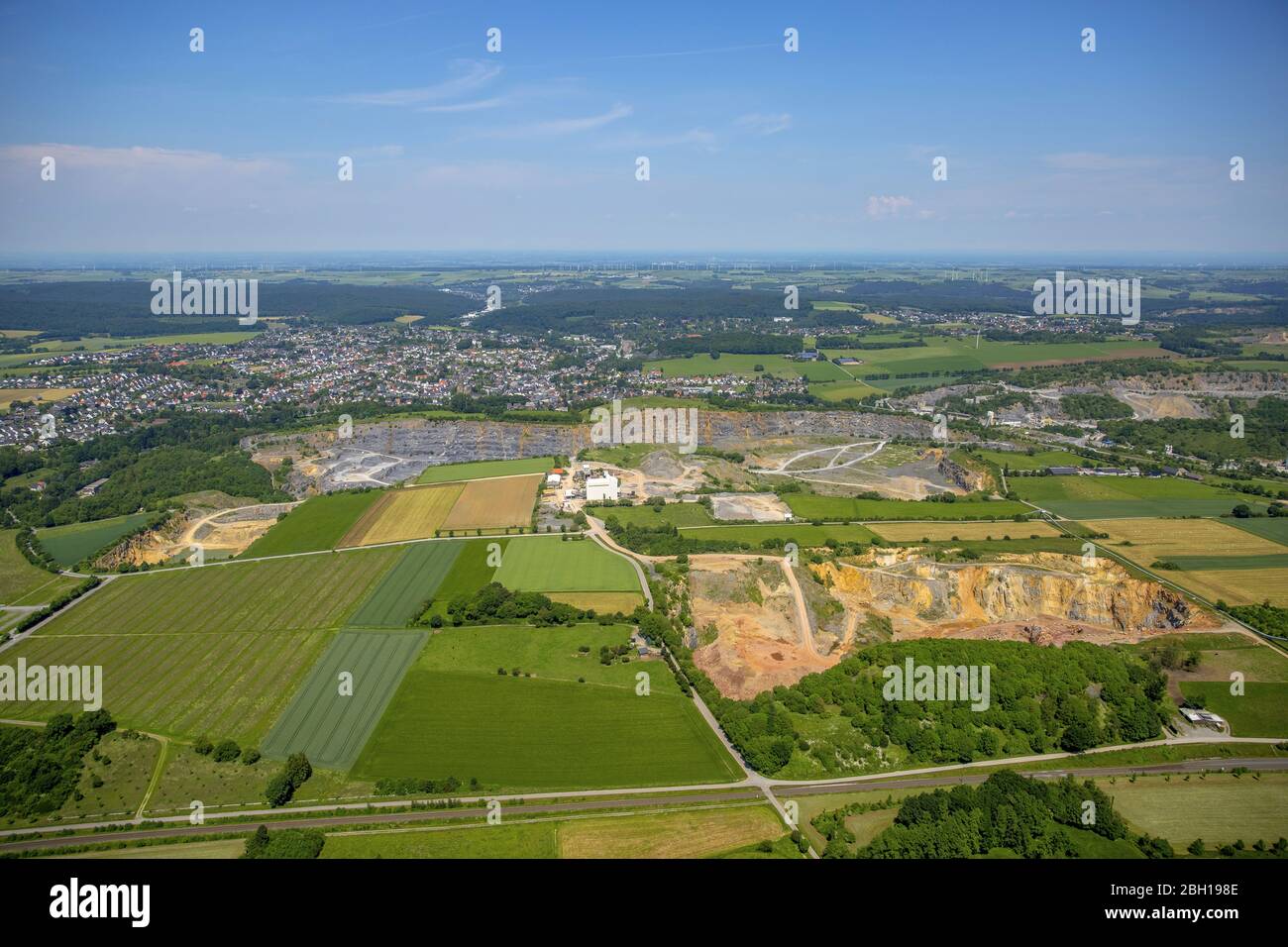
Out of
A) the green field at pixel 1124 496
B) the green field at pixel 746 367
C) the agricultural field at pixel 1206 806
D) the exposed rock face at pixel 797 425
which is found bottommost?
the agricultural field at pixel 1206 806

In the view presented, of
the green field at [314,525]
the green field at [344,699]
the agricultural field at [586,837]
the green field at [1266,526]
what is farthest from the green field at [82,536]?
the green field at [1266,526]

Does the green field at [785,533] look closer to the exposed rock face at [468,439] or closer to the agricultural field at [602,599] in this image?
the agricultural field at [602,599]

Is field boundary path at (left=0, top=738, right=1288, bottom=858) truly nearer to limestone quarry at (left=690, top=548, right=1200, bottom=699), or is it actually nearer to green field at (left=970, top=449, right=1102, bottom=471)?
limestone quarry at (left=690, top=548, right=1200, bottom=699)

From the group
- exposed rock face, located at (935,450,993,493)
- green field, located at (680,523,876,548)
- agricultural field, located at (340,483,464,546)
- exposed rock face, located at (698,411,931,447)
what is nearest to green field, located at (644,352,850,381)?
exposed rock face, located at (698,411,931,447)

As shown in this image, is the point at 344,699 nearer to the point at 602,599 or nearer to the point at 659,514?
the point at 602,599

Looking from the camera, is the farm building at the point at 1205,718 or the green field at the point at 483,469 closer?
the farm building at the point at 1205,718

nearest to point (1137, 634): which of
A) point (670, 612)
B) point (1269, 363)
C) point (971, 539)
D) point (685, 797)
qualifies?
point (971, 539)

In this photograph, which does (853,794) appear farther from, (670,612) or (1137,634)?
(1137,634)
